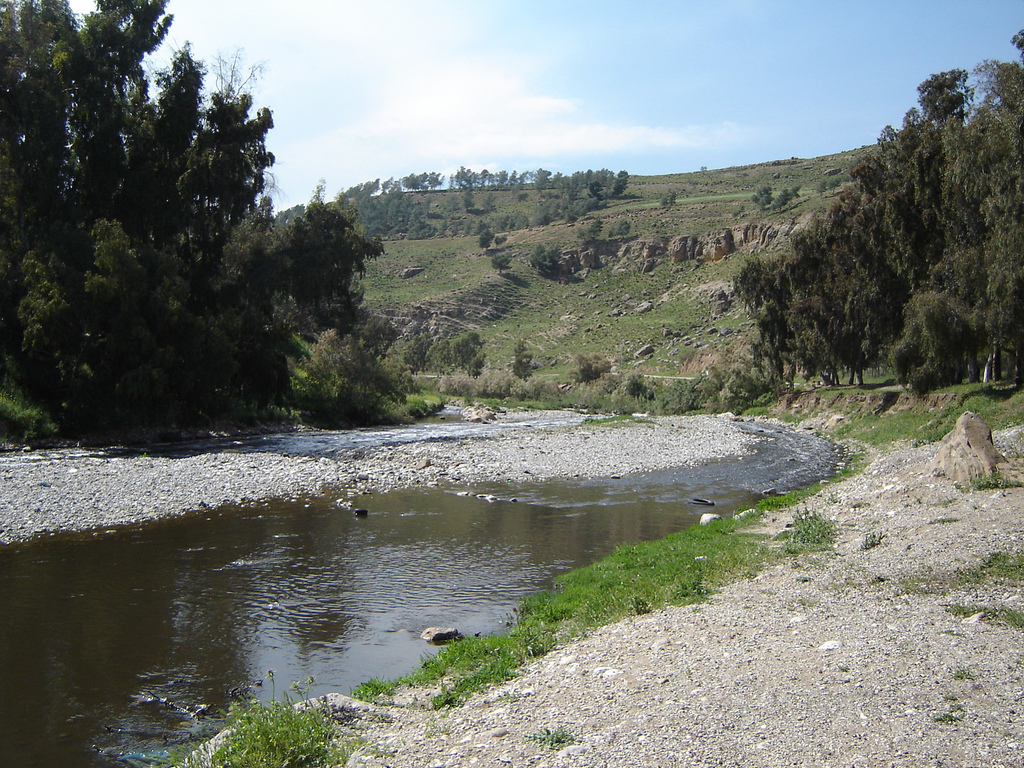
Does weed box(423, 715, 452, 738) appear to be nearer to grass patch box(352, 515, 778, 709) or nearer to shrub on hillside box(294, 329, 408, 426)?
grass patch box(352, 515, 778, 709)

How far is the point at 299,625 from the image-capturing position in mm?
11156

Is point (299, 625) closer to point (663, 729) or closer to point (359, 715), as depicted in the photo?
point (359, 715)

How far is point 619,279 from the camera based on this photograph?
126625mm

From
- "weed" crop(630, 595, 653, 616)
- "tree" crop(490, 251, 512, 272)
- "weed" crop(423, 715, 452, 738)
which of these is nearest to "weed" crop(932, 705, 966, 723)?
"weed" crop(423, 715, 452, 738)

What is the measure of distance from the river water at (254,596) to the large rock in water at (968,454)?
572cm

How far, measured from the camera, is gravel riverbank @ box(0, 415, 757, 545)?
18.8m

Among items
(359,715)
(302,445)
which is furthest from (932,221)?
(359,715)

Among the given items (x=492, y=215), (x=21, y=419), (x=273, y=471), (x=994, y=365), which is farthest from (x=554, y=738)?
Result: (x=492, y=215)

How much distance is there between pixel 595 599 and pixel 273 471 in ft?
57.1

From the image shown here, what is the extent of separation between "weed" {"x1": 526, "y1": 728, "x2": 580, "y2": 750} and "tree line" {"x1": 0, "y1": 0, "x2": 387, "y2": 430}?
30588 mm

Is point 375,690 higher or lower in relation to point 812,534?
higher

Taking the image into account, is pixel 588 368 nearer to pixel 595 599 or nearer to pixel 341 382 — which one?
pixel 341 382

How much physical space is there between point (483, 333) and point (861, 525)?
327 ft

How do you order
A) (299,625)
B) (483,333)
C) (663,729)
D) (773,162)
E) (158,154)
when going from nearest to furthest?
(663,729) < (299,625) < (158,154) < (483,333) < (773,162)
